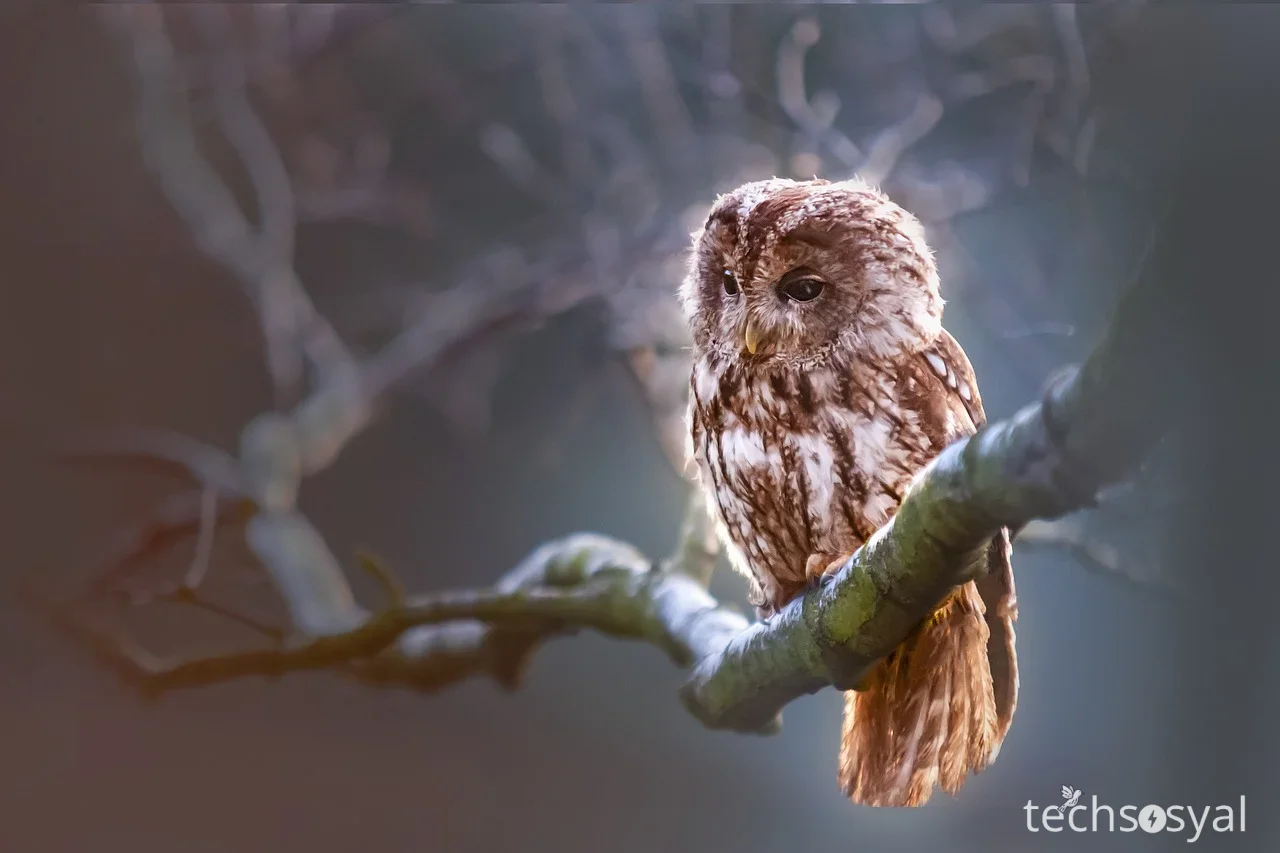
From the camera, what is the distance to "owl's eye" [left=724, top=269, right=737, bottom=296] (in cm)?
107

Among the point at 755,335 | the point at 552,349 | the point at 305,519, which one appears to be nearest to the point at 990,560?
the point at 755,335

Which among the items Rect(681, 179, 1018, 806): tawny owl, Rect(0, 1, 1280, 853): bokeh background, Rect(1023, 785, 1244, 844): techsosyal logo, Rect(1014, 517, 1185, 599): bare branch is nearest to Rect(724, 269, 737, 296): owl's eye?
Rect(681, 179, 1018, 806): tawny owl

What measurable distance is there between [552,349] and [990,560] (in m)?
0.75

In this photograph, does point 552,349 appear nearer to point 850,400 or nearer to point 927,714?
point 850,400

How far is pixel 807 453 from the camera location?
1.05m

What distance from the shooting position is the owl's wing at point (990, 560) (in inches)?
40.6

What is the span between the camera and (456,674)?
1466 millimetres

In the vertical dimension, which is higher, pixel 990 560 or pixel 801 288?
pixel 801 288

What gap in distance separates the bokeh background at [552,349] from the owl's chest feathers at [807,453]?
1.01 feet

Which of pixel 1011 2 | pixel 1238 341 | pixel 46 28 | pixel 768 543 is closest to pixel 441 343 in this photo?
pixel 768 543

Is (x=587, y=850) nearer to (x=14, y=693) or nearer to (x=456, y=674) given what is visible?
(x=456, y=674)

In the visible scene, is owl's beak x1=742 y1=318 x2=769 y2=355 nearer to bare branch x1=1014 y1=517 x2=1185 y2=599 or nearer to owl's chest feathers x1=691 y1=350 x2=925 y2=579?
owl's chest feathers x1=691 y1=350 x2=925 y2=579

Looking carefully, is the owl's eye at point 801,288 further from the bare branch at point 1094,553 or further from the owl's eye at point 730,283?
the bare branch at point 1094,553

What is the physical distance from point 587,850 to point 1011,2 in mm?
1334
